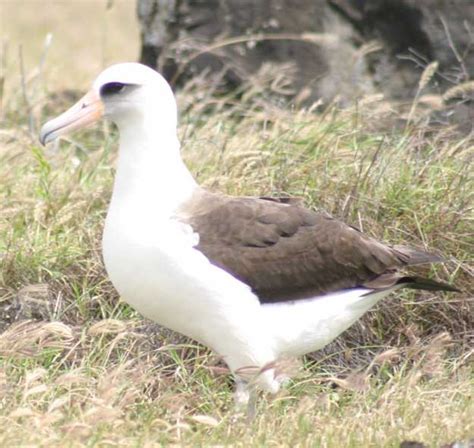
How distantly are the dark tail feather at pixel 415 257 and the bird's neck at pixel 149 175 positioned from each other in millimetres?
814

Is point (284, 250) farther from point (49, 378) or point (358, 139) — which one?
→ point (358, 139)

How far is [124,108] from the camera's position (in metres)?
4.79

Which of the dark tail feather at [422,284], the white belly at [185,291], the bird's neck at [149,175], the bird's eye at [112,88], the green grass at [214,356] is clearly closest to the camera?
the green grass at [214,356]

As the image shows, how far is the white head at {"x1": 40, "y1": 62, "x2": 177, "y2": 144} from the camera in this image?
188 inches

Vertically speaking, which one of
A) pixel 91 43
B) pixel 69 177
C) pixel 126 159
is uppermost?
pixel 126 159

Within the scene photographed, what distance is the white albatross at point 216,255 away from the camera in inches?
179

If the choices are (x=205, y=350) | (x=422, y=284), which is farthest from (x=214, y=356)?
(x=422, y=284)

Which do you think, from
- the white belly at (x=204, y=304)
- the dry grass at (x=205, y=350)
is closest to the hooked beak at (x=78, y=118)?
the white belly at (x=204, y=304)

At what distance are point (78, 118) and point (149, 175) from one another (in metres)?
0.33

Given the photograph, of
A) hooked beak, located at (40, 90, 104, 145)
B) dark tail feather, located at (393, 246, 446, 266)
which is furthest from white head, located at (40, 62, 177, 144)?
dark tail feather, located at (393, 246, 446, 266)

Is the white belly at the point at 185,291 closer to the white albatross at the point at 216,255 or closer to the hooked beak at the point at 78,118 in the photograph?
the white albatross at the point at 216,255

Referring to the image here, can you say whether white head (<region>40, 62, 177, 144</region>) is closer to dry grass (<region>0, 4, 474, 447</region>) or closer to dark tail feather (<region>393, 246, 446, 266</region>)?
dry grass (<region>0, 4, 474, 447</region>)

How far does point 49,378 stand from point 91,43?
7.99 meters

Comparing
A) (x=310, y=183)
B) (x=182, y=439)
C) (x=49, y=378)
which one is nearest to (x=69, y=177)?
(x=310, y=183)
